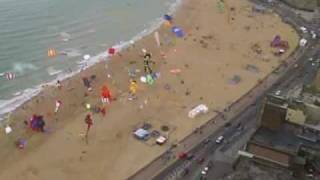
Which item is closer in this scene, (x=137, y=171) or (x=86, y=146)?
(x=137, y=171)

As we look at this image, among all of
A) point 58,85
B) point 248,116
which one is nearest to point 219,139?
point 248,116

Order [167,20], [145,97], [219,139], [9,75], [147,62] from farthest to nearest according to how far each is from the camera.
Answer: [167,20]
[147,62]
[9,75]
[145,97]
[219,139]

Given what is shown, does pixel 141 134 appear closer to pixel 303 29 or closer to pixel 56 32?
pixel 56 32

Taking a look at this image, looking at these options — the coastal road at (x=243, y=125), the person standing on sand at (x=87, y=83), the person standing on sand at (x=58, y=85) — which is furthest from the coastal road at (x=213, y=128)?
the person standing on sand at (x=58, y=85)

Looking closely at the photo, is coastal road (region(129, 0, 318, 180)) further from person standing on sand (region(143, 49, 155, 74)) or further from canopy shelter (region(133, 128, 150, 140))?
person standing on sand (region(143, 49, 155, 74))

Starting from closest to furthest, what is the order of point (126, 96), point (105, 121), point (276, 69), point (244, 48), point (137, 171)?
point (137, 171) → point (105, 121) → point (126, 96) → point (276, 69) → point (244, 48)

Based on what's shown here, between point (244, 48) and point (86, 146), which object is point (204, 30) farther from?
point (86, 146)

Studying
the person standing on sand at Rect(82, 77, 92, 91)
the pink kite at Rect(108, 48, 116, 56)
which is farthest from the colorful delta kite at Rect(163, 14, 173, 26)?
the person standing on sand at Rect(82, 77, 92, 91)

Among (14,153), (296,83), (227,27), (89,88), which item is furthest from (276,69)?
(14,153)
